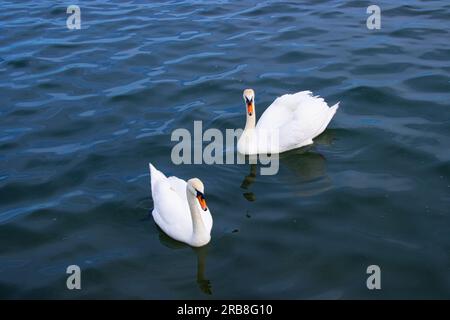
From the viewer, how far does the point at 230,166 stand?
36.9ft

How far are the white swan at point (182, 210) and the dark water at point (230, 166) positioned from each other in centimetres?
22

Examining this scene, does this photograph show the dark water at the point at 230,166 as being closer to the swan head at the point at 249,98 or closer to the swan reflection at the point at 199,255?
the swan reflection at the point at 199,255

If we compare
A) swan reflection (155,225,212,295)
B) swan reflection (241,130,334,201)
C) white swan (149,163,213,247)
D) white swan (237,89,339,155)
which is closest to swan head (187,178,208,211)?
white swan (149,163,213,247)

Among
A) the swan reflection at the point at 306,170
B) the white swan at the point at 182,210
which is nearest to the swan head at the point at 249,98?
the swan reflection at the point at 306,170

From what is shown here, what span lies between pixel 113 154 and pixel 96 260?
118 inches

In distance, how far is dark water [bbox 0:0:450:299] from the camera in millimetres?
8602

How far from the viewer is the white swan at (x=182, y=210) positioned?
8.87m

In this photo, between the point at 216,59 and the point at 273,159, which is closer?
the point at 273,159

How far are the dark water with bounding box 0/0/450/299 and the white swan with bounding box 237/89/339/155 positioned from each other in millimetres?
270

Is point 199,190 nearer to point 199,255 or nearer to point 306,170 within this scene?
point 199,255

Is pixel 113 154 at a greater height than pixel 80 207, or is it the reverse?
pixel 113 154

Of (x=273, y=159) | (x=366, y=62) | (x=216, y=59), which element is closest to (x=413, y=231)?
(x=273, y=159)

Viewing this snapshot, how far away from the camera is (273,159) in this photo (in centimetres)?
1141

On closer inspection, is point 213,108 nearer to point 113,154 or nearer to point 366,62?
point 113,154
